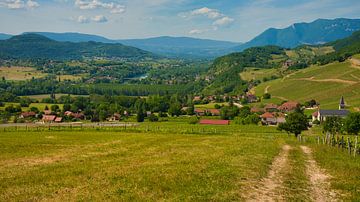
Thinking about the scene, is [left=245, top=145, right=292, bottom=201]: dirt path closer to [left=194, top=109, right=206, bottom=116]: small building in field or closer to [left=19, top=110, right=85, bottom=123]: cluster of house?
[left=19, top=110, right=85, bottom=123]: cluster of house

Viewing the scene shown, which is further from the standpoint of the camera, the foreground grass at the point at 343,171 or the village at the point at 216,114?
the village at the point at 216,114

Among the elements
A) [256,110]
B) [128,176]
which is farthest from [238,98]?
[128,176]

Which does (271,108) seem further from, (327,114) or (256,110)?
(327,114)

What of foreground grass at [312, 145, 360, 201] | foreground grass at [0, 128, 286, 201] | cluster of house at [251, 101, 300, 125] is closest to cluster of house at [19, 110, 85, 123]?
cluster of house at [251, 101, 300, 125]

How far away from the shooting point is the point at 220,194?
664 inches

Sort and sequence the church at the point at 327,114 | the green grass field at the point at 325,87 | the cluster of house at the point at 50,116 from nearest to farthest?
the church at the point at 327,114 → the cluster of house at the point at 50,116 → the green grass field at the point at 325,87

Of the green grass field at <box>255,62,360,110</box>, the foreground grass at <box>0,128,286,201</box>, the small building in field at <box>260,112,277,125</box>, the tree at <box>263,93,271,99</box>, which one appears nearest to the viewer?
the foreground grass at <box>0,128,286,201</box>

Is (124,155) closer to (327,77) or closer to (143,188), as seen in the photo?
(143,188)

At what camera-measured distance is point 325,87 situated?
16250cm

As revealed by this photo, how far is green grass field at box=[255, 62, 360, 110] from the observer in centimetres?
14300

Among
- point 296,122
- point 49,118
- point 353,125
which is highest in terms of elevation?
point 296,122

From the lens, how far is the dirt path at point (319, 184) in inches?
695

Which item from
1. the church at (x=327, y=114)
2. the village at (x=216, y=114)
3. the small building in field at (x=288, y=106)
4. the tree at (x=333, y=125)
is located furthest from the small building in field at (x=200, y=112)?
the tree at (x=333, y=125)

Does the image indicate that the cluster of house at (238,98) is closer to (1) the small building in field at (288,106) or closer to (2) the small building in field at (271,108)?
(2) the small building in field at (271,108)
